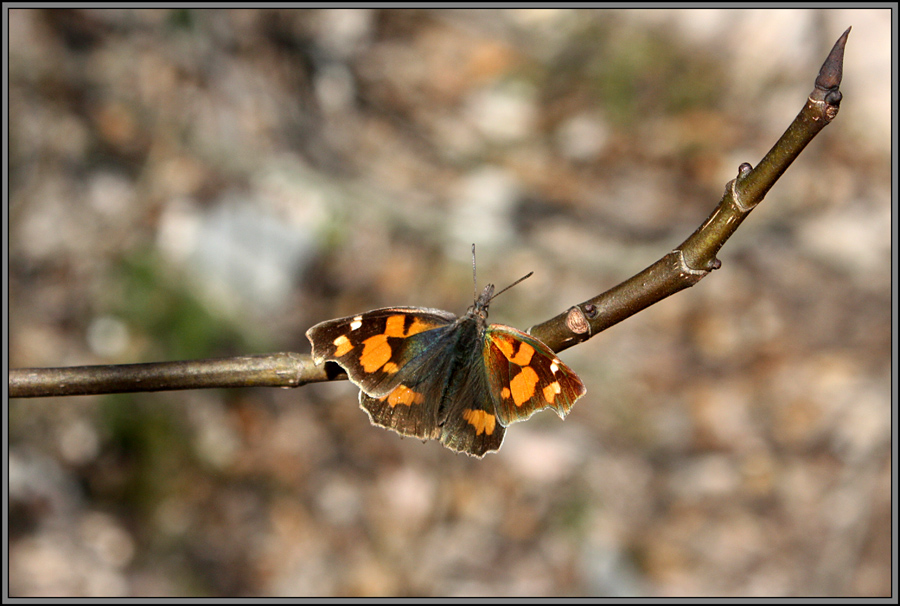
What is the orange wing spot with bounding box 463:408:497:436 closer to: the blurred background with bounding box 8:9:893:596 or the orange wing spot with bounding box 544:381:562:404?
the orange wing spot with bounding box 544:381:562:404

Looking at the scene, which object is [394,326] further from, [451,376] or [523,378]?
[523,378]

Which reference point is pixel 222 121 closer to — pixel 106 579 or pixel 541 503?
pixel 106 579

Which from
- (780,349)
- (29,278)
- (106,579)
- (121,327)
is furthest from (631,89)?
(106,579)

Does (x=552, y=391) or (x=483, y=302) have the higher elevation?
(x=483, y=302)

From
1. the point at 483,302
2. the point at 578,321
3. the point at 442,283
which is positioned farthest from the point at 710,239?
the point at 442,283

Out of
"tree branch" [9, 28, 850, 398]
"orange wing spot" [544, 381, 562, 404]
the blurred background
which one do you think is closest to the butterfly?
"orange wing spot" [544, 381, 562, 404]
